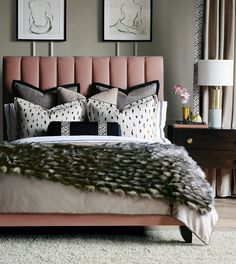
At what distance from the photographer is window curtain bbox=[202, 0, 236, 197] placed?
5.04 meters

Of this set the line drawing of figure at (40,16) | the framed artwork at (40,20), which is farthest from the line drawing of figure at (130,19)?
the line drawing of figure at (40,16)

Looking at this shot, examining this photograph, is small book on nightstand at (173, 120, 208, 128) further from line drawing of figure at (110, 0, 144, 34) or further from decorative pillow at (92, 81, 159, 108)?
line drawing of figure at (110, 0, 144, 34)

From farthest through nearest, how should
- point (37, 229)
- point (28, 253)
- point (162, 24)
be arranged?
point (162, 24) → point (37, 229) → point (28, 253)

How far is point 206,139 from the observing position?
474cm

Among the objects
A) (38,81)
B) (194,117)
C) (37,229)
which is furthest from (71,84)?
(37,229)

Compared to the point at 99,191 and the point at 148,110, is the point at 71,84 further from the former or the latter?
the point at 99,191

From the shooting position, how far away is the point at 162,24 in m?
5.43

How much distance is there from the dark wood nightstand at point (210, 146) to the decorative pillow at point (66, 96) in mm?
1051

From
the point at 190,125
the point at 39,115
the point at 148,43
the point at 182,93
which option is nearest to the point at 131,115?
the point at 190,125

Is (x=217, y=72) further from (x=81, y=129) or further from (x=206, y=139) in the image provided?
(x=81, y=129)

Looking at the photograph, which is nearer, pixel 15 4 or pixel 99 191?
pixel 99 191

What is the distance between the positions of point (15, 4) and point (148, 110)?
1851 millimetres

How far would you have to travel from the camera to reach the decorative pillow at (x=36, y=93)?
495cm

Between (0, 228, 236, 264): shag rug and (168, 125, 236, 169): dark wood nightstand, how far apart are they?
1.16 m
